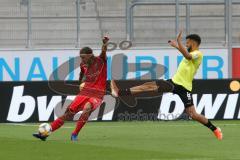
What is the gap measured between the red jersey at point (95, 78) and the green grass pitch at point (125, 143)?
897 millimetres

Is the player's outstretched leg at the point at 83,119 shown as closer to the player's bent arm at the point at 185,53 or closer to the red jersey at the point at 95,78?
the red jersey at the point at 95,78

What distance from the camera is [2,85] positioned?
2172cm

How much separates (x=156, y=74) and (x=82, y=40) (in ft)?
8.76

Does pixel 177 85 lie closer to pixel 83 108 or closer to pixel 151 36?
pixel 83 108

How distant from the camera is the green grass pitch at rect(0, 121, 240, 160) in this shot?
40.5ft

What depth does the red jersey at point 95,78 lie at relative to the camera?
50.6 feet

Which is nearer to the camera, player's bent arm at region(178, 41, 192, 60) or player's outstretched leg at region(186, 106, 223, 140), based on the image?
player's bent arm at region(178, 41, 192, 60)

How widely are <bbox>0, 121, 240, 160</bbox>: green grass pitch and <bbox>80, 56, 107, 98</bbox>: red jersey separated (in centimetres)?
90

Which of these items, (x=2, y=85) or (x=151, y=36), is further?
Result: (x=151, y=36)

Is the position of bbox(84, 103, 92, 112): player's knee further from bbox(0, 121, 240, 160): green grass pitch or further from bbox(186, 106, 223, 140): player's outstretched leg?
bbox(186, 106, 223, 140): player's outstretched leg

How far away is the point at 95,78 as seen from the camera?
1553 centimetres

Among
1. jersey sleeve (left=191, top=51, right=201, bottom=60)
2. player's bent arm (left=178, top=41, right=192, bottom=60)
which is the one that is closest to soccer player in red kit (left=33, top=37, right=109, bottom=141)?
player's bent arm (left=178, top=41, right=192, bottom=60)

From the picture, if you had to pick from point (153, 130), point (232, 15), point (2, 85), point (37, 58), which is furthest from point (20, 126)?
point (232, 15)

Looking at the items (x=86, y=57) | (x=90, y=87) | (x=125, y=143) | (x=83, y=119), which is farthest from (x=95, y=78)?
(x=125, y=143)
